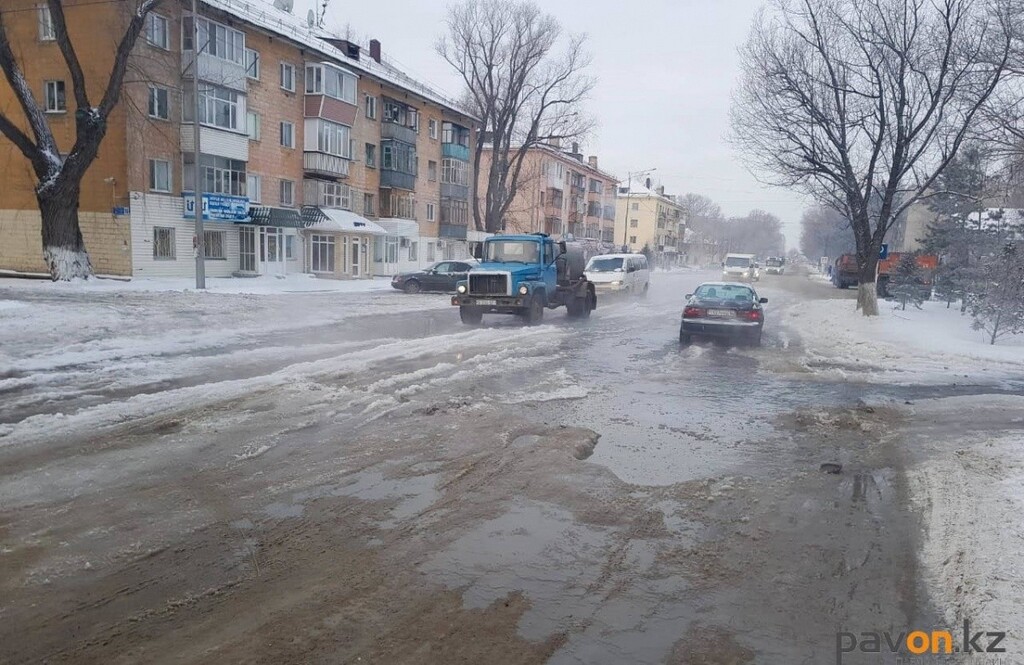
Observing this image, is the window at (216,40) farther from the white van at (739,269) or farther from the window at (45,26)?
the white van at (739,269)

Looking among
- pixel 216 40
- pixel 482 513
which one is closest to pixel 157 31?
pixel 216 40

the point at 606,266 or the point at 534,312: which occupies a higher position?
the point at 606,266

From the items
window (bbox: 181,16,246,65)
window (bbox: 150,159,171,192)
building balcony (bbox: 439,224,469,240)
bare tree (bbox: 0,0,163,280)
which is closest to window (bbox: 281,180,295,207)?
window (bbox: 181,16,246,65)

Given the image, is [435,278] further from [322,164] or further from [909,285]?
[909,285]

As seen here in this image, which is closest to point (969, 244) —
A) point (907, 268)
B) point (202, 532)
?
point (907, 268)

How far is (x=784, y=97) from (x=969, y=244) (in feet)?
30.2

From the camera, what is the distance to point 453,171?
51.4 metres

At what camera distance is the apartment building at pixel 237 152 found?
1106 inches

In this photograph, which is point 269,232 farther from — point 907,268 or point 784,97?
point 907,268

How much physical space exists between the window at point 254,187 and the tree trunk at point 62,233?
465 inches

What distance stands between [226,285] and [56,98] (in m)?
10.8

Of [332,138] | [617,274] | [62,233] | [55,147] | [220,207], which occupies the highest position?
[332,138]

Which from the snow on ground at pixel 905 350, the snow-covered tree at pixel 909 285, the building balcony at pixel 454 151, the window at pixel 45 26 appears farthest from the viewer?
the building balcony at pixel 454 151

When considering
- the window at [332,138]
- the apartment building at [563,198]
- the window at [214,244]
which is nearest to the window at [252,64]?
the window at [332,138]
